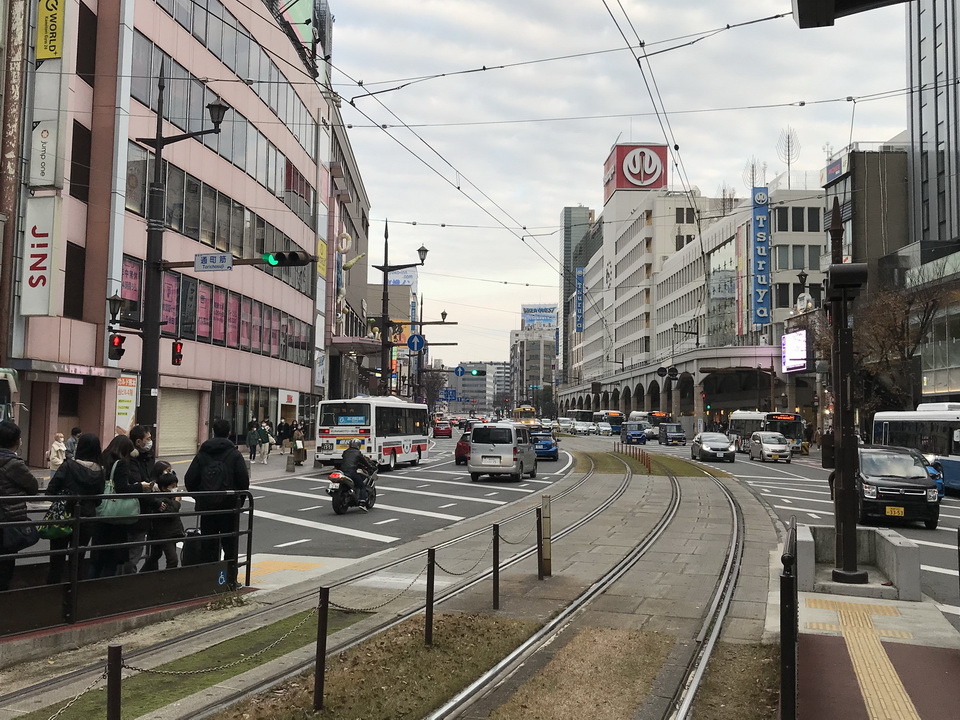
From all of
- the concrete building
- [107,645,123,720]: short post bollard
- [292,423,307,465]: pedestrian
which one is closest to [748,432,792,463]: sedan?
[292,423,307,465]: pedestrian

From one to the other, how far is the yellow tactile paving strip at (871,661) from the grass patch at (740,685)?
0.66 metres

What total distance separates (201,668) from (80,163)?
84.9 feet

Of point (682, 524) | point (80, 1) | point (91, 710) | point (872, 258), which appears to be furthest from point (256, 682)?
point (872, 258)

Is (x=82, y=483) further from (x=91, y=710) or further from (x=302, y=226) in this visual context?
(x=302, y=226)

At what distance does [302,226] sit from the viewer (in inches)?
2073

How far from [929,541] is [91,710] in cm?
1518

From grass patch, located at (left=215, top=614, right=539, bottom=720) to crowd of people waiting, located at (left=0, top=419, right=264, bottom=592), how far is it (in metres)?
2.67

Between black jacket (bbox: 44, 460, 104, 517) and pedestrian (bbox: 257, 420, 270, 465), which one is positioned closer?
black jacket (bbox: 44, 460, 104, 517)

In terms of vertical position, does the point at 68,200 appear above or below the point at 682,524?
above

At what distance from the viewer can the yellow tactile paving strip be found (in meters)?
6.18

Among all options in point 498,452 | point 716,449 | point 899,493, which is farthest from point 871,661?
point 716,449

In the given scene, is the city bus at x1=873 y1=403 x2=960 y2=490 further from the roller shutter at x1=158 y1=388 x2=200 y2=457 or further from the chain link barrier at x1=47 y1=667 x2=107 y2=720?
the roller shutter at x1=158 y1=388 x2=200 y2=457

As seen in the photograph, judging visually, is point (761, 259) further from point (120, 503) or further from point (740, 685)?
point (120, 503)

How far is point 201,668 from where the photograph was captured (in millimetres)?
7035
